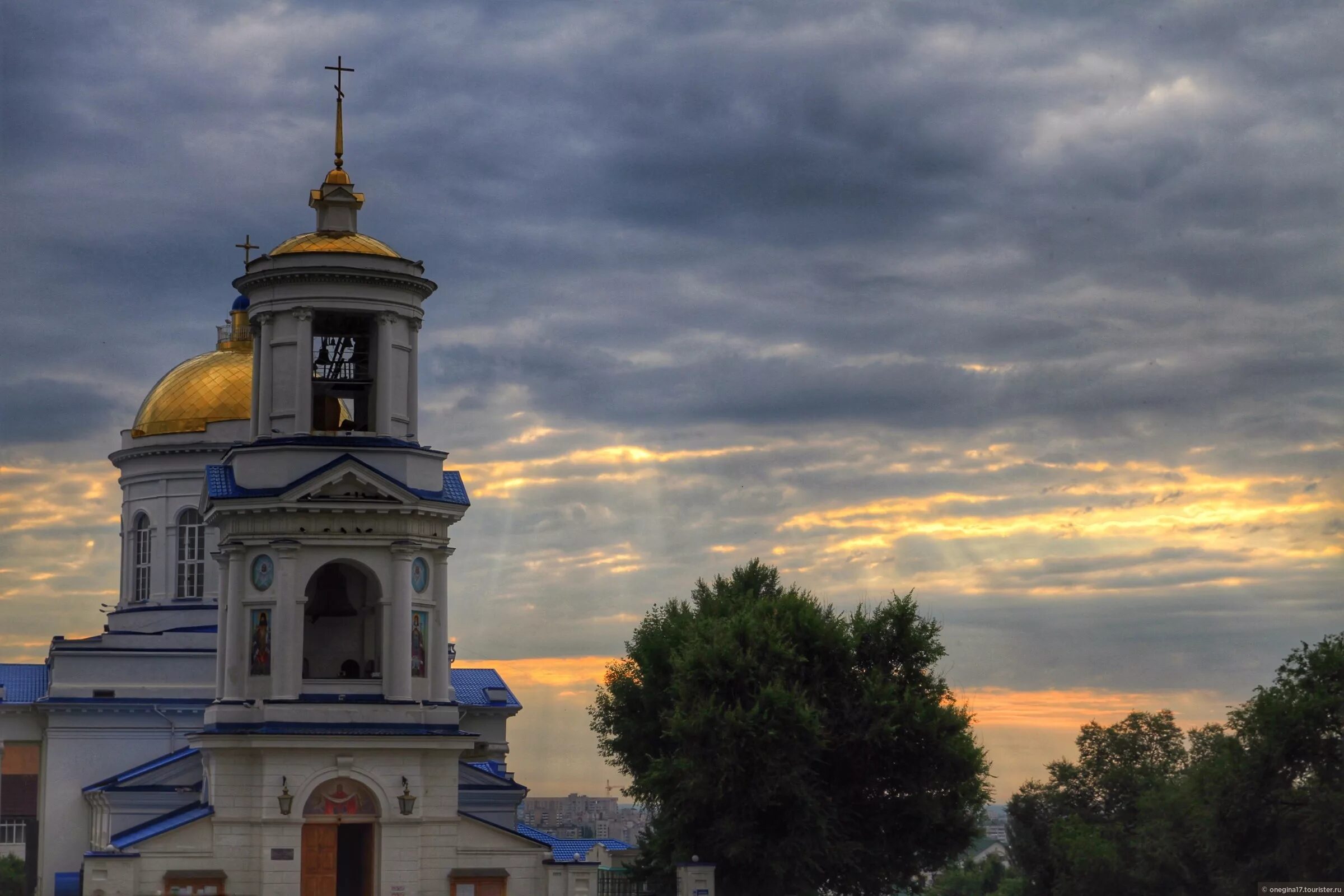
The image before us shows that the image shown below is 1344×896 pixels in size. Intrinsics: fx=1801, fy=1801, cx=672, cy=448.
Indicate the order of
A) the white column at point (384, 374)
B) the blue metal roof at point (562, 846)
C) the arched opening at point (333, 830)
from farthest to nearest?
1. the white column at point (384, 374)
2. the blue metal roof at point (562, 846)
3. the arched opening at point (333, 830)

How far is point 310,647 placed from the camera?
48.9 m

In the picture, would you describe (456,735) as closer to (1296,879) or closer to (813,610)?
(813,610)

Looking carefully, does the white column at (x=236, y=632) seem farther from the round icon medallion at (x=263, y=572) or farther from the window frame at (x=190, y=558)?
the window frame at (x=190, y=558)

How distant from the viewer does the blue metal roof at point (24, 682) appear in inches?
2323

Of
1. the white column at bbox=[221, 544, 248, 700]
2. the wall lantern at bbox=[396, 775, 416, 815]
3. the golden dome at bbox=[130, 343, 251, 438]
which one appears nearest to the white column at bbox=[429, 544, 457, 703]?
the wall lantern at bbox=[396, 775, 416, 815]

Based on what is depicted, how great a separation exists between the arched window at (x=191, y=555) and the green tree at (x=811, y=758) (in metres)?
20.6

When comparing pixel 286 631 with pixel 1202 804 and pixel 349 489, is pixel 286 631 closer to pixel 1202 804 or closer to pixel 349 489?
pixel 349 489

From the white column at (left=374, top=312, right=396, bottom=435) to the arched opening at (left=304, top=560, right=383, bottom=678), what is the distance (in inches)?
159

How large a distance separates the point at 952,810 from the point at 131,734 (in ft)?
88.3

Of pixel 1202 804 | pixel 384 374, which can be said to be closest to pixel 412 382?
pixel 384 374

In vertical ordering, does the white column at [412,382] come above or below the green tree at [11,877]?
above

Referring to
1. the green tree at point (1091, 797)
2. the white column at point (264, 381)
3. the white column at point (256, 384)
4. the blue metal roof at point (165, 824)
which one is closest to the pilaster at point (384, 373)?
the white column at point (264, 381)

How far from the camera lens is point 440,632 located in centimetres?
4719

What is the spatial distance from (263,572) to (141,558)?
69.0 feet
